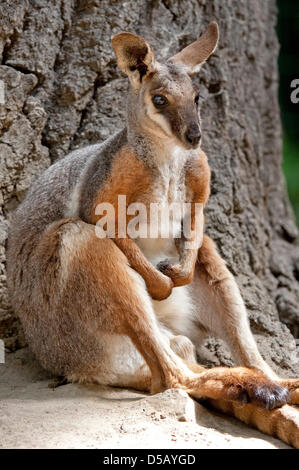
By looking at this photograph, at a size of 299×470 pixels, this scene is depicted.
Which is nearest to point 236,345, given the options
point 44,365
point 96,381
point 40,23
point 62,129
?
point 96,381

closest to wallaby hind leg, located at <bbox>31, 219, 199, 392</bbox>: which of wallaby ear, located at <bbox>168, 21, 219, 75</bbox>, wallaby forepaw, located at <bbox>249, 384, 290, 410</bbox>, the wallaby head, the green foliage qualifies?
wallaby forepaw, located at <bbox>249, 384, 290, 410</bbox>

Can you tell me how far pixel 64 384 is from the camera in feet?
12.3

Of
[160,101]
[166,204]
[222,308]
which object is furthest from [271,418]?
[160,101]

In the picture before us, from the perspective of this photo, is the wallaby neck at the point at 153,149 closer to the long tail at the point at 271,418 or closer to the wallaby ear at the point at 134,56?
the wallaby ear at the point at 134,56

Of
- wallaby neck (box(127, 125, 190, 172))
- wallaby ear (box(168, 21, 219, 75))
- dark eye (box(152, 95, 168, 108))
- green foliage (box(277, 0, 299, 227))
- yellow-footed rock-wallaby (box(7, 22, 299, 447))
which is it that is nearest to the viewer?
yellow-footed rock-wallaby (box(7, 22, 299, 447))

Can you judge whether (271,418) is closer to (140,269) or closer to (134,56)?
(140,269)

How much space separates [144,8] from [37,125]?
1.20m

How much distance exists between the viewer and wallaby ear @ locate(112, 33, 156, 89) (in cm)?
355

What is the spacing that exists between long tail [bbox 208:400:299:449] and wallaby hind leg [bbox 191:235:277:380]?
40 centimetres

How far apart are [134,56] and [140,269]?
1.16 metres

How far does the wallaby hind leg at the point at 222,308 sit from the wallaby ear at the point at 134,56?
1091mm

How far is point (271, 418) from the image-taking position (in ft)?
10.3

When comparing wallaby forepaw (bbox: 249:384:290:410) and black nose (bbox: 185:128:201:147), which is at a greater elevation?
black nose (bbox: 185:128:201:147)

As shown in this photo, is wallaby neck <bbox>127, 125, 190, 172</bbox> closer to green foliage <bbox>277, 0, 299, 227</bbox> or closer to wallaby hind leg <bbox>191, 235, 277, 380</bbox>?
wallaby hind leg <bbox>191, 235, 277, 380</bbox>
